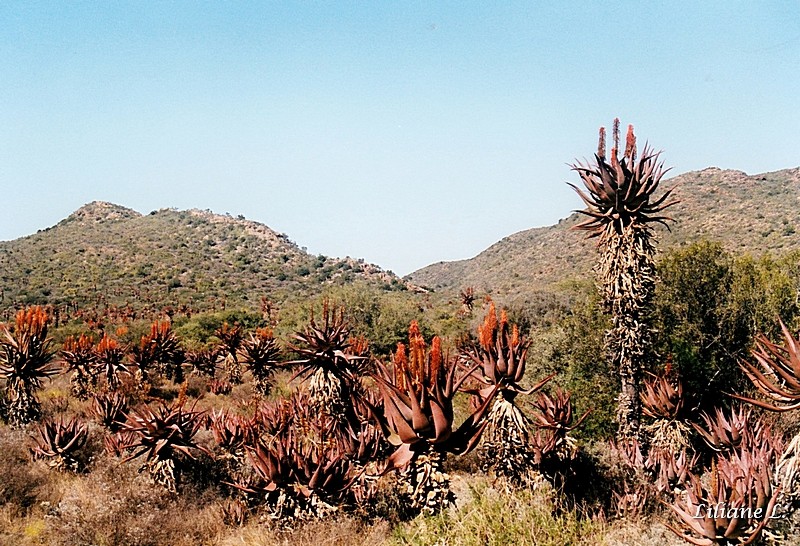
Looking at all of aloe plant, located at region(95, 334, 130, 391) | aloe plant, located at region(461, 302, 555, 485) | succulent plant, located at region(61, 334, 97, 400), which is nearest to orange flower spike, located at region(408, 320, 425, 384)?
aloe plant, located at region(461, 302, 555, 485)

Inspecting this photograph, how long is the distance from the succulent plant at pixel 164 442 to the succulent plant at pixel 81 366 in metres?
9.10

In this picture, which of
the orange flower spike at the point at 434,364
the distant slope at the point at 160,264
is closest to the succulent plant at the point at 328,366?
the orange flower spike at the point at 434,364

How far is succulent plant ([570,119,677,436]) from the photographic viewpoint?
371 inches

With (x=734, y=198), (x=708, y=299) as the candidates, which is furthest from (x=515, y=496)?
(x=734, y=198)

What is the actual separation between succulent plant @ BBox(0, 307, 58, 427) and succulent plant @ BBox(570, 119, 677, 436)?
1213 cm

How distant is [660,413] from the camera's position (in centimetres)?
1020

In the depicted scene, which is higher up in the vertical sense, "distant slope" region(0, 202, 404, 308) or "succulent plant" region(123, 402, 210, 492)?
"distant slope" region(0, 202, 404, 308)

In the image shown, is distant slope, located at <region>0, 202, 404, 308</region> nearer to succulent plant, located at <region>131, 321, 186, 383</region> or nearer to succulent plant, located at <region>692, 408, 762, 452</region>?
succulent plant, located at <region>131, 321, 186, 383</region>

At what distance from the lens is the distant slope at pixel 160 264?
48031 millimetres

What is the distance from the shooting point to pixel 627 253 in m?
9.41

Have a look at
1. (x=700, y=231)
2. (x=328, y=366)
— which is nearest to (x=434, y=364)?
(x=328, y=366)

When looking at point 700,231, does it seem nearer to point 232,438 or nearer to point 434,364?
point 232,438

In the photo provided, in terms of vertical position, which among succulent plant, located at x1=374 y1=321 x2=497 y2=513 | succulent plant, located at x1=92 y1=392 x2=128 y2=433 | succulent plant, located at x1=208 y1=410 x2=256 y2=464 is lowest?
succulent plant, located at x1=208 y1=410 x2=256 y2=464

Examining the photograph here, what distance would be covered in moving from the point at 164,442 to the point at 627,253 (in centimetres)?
869
